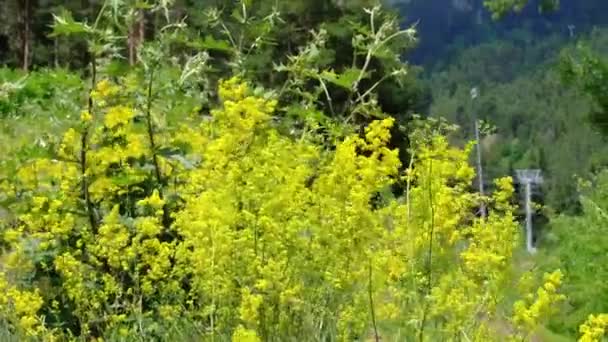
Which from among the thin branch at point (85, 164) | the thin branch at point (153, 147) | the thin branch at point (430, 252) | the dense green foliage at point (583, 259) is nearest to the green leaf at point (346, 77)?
the thin branch at point (153, 147)

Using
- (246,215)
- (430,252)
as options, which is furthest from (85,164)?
(430,252)

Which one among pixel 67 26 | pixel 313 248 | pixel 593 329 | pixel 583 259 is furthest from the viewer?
pixel 583 259

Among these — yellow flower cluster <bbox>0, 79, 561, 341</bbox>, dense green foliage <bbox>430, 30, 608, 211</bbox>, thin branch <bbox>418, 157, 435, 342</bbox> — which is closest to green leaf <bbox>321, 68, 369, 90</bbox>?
yellow flower cluster <bbox>0, 79, 561, 341</bbox>

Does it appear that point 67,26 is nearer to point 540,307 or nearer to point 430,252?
point 430,252

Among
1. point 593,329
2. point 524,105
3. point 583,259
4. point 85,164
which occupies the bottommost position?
point 583,259

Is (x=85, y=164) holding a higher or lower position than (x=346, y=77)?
lower

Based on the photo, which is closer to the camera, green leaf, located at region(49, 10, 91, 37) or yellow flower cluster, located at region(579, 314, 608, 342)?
yellow flower cluster, located at region(579, 314, 608, 342)

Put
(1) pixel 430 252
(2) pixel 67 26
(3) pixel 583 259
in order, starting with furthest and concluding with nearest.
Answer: (3) pixel 583 259 < (2) pixel 67 26 < (1) pixel 430 252

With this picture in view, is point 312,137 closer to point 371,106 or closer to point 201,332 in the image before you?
point 371,106

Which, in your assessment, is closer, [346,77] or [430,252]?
[430,252]

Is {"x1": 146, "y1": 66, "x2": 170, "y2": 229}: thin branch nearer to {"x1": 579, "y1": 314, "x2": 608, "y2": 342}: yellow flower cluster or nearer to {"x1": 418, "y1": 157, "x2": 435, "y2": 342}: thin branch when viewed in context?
{"x1": 418, "y1": 157, "x2": 435, "y2": 342}: thin branch

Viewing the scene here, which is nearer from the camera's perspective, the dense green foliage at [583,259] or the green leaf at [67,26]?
the green leaf at [67,26]

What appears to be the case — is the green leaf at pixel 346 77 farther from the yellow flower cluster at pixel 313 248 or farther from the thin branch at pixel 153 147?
the thin branch at pixel 153 147

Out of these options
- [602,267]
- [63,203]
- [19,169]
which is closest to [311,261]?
[63,203]
